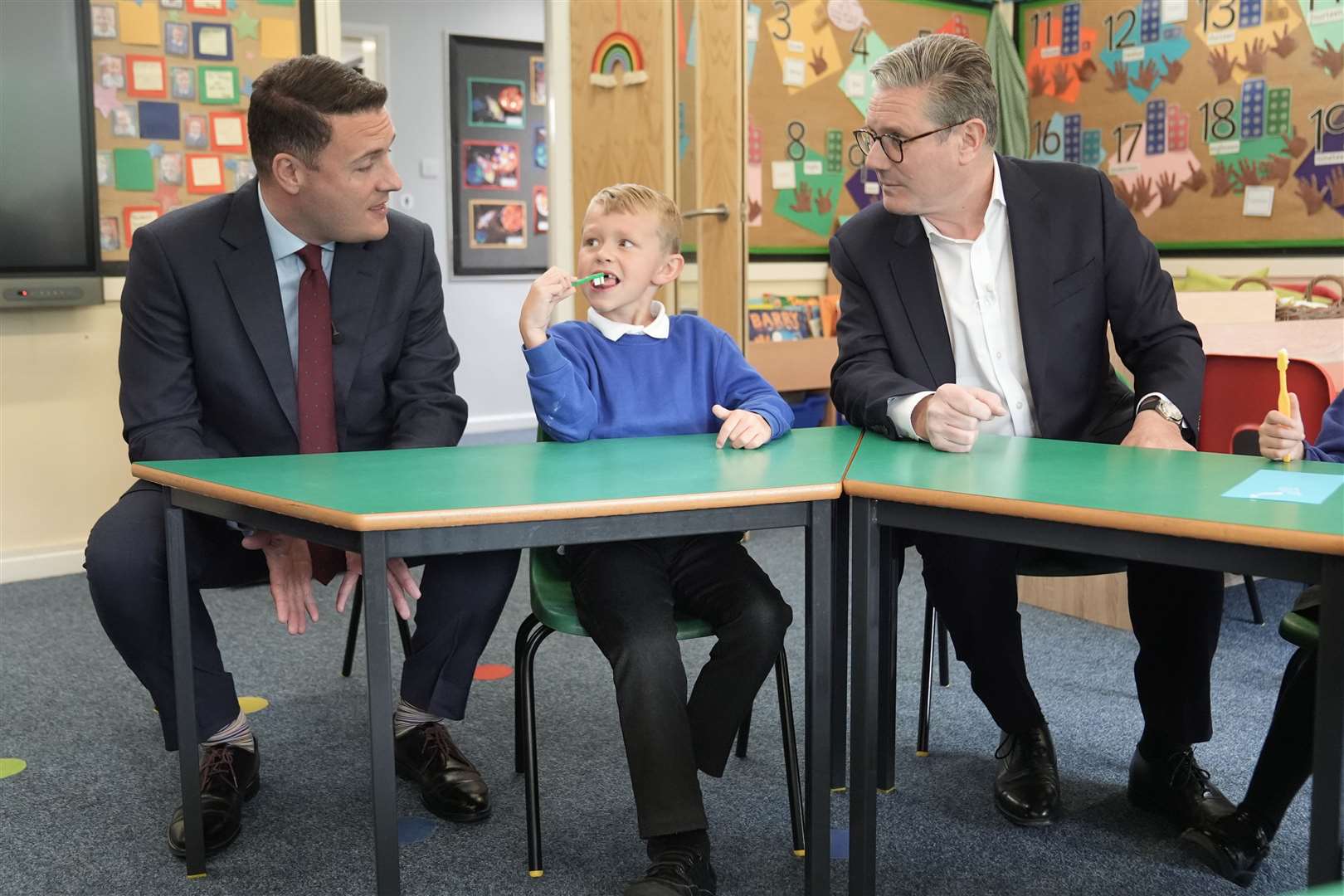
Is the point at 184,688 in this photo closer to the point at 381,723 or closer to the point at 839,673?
the point at 381,723

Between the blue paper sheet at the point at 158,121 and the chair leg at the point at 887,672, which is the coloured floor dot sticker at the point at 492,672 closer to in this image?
the chair leg at the point at 887,672

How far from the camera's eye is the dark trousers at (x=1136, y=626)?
5.92 ft

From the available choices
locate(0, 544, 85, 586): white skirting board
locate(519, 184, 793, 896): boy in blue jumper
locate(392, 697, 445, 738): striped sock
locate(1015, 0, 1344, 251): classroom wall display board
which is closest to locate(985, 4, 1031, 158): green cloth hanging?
locate(1015, 0, 1344, 251): classroom wall display board

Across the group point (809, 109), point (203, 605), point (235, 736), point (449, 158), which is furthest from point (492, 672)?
point (449, 158)

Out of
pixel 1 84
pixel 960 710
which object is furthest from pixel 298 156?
pixel 1 84

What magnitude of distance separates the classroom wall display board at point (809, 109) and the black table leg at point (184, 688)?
3.42 m

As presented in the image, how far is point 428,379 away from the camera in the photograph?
2.10m

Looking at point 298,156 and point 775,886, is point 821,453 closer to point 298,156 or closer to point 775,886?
point 775,886

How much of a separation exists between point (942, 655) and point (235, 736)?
1.34 m

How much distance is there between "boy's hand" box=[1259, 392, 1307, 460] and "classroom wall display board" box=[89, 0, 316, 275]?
2.79 meters

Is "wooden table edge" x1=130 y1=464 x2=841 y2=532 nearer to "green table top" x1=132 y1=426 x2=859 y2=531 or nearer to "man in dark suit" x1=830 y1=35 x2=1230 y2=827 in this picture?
"green table top" x1=132 y1=426 x2=859 y2=531

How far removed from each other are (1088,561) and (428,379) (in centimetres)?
111

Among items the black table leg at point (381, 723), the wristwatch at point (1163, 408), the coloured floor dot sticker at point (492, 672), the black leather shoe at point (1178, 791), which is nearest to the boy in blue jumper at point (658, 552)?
the black table leg at point (381, 723)

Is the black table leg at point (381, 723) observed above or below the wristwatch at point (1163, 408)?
below
